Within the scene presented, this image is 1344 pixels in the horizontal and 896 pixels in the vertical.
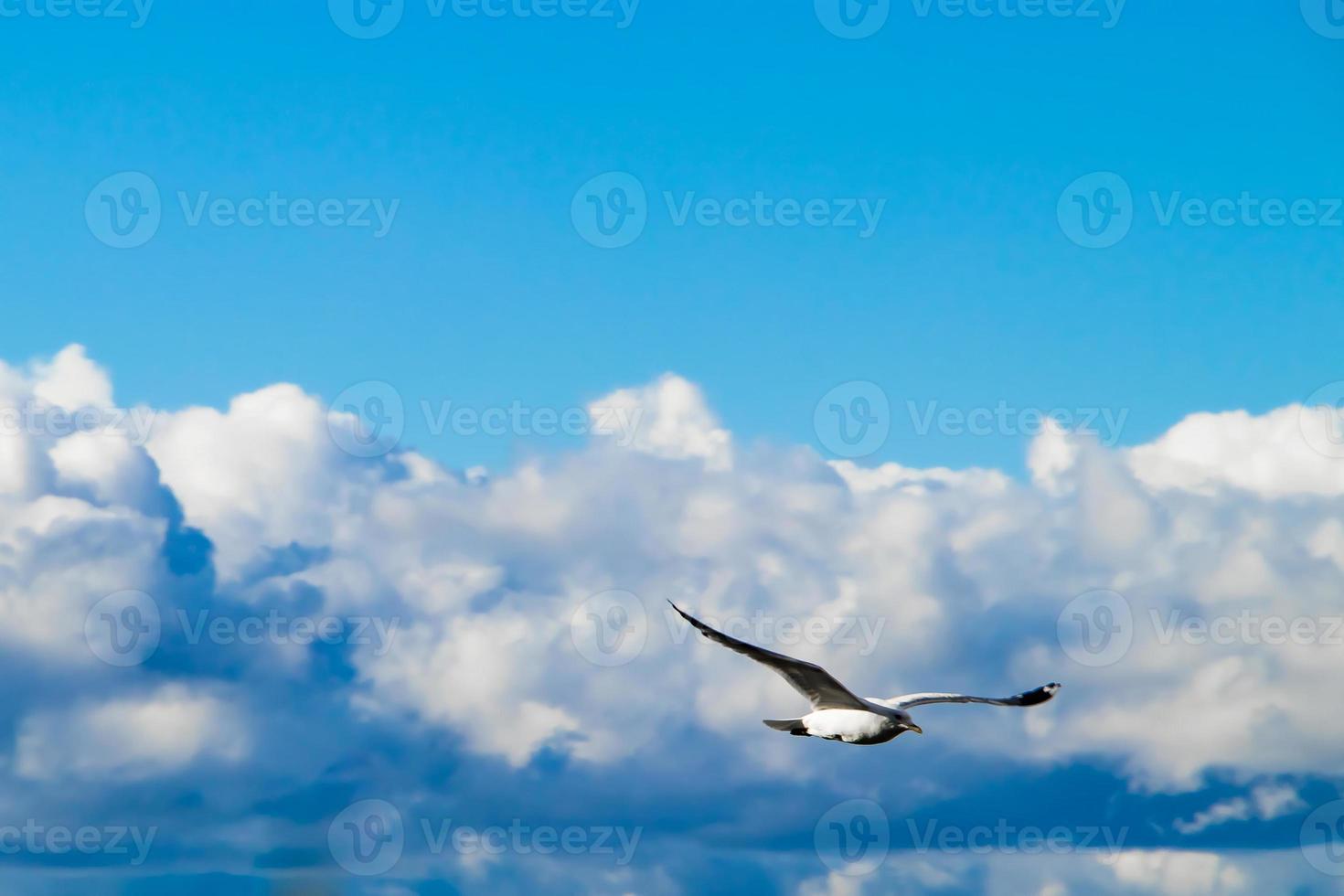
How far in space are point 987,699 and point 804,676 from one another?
9.75 metres

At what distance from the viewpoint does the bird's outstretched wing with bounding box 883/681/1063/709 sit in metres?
53.8

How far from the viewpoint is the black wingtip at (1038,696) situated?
56.1 metres

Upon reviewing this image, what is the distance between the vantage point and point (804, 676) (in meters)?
49.1

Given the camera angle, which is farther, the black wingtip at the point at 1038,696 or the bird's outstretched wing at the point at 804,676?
the black wingtip at the point at 1038,696

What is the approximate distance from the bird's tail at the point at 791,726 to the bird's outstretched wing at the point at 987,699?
11.9 ft

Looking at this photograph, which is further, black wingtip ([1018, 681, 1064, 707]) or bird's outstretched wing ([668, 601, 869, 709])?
black wingtip ([1018, 681, 1064, 707])

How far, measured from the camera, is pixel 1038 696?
5638cm

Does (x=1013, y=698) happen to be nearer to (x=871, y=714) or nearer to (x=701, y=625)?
(x=871, y=714)

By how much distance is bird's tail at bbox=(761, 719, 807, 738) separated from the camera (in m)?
51.4

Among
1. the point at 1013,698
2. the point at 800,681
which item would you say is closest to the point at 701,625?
the point at 800,681

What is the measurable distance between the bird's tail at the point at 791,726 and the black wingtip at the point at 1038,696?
10.5 metres

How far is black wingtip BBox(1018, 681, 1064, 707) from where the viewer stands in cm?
5612

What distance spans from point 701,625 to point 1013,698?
17975 millimetres

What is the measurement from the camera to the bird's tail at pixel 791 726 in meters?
51.4
